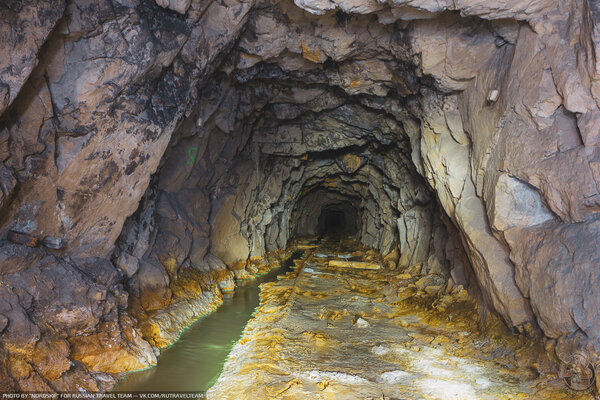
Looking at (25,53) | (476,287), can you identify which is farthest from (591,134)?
(25,53)

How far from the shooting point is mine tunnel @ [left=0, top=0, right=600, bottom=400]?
4508 millimetres

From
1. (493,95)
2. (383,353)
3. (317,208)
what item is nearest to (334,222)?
(317,208)

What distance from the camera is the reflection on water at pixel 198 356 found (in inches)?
199

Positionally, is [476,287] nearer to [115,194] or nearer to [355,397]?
[355,397]

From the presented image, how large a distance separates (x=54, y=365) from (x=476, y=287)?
21.9 feet

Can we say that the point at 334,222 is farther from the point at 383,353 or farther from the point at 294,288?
the point at 383,353

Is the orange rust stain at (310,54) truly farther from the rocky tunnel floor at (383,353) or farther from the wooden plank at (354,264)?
the wooden plank at (354,264)

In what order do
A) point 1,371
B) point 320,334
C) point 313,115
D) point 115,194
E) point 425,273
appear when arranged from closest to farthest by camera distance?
1. point 1,371
2. point 115,194
3. point 320,334
4. point 425,273
5. point 313,115

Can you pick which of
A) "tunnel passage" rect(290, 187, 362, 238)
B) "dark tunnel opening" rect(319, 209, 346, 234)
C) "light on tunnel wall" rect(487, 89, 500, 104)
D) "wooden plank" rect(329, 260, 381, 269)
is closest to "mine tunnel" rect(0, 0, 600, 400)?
"light on tunnel wall" rect(487, 89, 500, 104)

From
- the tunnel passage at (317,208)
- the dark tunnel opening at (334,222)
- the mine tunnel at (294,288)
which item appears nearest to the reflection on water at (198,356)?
the mine tunnel at (294,288)

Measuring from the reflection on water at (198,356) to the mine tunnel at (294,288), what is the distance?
4 cm

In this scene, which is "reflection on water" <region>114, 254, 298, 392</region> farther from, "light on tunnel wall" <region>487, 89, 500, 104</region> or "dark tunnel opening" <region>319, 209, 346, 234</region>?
"dark tunnel opening" <region>319, 209, 346, 234</region>

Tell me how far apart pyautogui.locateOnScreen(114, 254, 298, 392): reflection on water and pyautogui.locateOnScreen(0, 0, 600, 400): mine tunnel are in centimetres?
4

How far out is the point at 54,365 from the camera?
4547 millimetres
